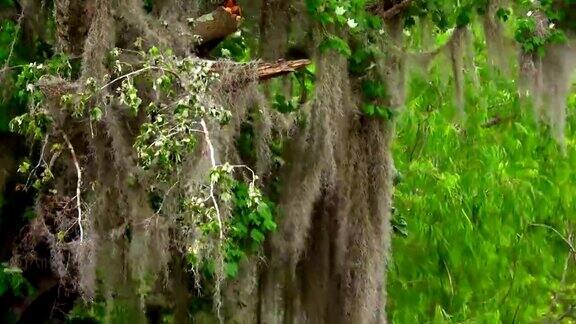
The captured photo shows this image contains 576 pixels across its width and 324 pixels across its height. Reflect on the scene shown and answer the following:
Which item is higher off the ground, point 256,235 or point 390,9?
point 390,9

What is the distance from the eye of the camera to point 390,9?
532 centimetres

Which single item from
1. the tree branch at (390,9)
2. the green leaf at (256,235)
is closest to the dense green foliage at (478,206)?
the tree branch at (390,9)

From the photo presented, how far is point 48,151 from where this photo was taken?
3898mm

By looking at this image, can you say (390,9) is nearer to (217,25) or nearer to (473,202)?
(217,25)

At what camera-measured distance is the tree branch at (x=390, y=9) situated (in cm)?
528

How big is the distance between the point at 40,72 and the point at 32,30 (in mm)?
815

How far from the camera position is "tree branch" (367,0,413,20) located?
528cm

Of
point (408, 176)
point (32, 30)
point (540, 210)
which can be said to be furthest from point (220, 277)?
point (540, 210)

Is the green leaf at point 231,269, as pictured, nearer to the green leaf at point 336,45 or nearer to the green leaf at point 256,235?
the green leaf at point 256,235

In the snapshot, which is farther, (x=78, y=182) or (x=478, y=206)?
(x=478, y=206)

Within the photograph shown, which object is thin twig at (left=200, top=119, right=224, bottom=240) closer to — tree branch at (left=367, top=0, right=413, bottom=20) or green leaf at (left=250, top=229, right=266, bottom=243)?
green leaf at (left=250, top=229, right=266, bottom=243)

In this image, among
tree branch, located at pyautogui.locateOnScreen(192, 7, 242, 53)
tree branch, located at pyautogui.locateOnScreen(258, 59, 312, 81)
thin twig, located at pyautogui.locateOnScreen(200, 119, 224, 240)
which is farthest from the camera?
tree branch, located at pyautogui.locateOnScreen(192, 7, 242, 53)

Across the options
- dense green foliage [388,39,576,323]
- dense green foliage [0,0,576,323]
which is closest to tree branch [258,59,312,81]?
dense green foliage [0,0,576,323]

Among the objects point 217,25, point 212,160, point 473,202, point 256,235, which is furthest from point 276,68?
point 473,202
